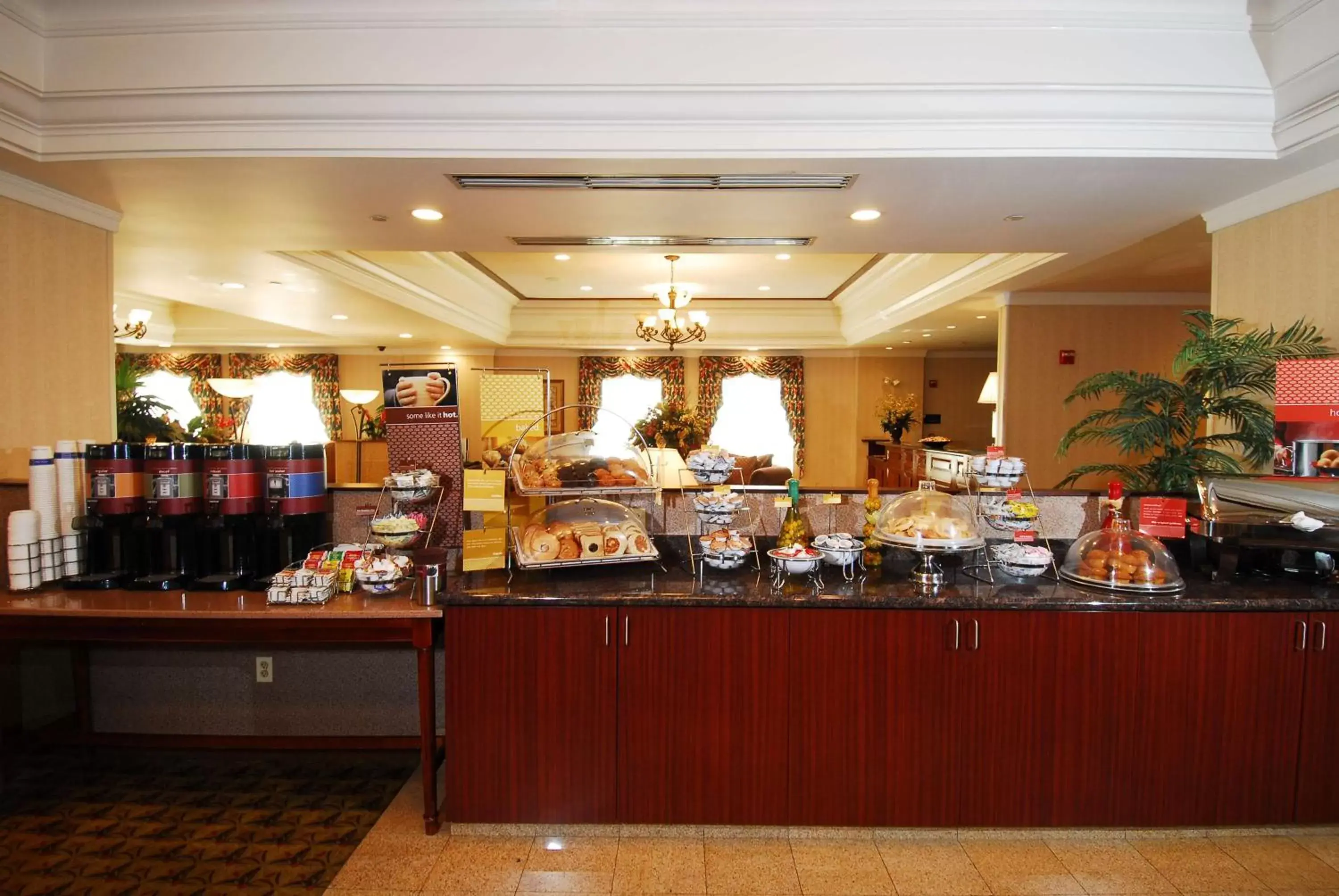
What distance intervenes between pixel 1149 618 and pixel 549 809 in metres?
2.01

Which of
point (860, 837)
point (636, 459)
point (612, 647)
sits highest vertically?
point (636, 459)

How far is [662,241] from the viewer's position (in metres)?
4.09

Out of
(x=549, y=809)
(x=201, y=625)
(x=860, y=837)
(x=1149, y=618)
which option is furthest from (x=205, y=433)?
(x=1149, y=618)

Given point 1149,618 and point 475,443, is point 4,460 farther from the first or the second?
point 475,443

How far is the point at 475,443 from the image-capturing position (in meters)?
9.53

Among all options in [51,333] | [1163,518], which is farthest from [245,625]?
[1163,518]

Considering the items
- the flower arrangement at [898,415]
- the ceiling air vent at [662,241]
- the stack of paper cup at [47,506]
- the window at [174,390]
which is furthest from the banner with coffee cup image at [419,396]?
the window at [174,390]

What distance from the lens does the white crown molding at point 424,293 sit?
5.14 m

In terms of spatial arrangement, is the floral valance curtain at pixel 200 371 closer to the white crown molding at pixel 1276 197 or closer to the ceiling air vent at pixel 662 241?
the ceiling air vent at pixel 662 241

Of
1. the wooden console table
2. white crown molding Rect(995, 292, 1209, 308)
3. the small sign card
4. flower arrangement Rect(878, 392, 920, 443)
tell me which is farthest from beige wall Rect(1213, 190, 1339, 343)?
flower arrangement Rect(878, 392, 920, 443)

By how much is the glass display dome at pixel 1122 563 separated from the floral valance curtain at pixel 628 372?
27.0 ft

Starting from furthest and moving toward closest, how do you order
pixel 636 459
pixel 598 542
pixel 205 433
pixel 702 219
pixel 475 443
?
pixel 475 443, pixel 205 433, pixel 702 219, pixel 636 459, pixel 598 542

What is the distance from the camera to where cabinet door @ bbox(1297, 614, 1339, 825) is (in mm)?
2240

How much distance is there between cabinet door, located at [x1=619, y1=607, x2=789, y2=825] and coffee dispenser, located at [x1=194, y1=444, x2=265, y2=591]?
4.94 feet
